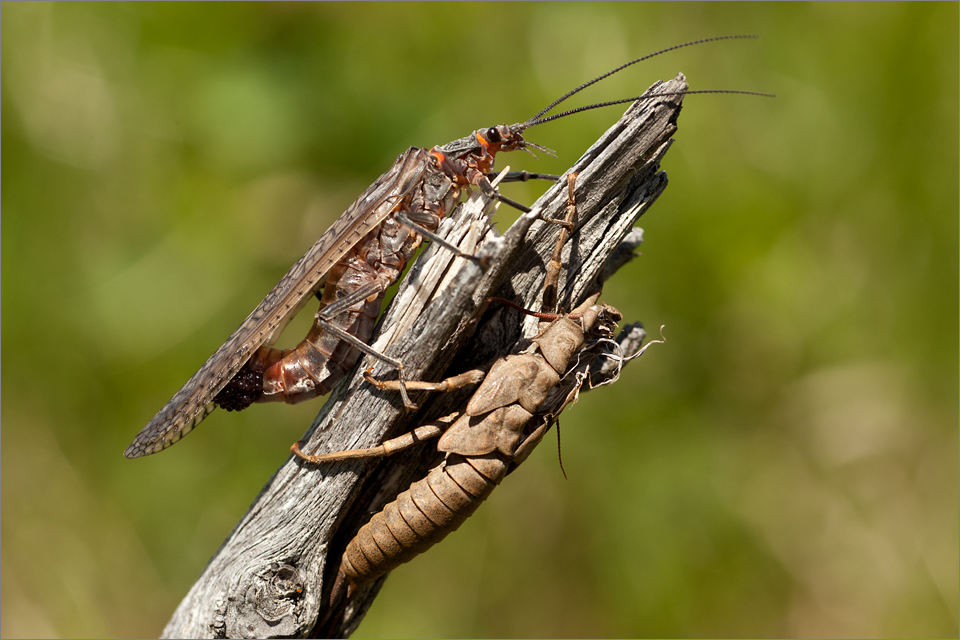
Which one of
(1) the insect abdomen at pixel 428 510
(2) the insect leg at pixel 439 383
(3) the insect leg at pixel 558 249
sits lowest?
(1) the insect abdomen at pixel 428 510

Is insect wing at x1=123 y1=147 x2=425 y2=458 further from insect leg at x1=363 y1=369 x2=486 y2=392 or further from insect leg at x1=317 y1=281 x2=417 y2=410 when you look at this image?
insect leg at x1=363 y1=369 x2=486 y2=392

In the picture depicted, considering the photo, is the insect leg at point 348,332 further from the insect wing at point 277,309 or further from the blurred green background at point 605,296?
the blurred green background at point 605,296

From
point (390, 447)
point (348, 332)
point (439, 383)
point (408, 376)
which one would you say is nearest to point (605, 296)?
point (348, 332)

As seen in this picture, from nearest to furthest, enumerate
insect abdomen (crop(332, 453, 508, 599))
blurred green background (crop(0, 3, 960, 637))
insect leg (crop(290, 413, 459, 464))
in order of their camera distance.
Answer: insect abdomen (crop(332, 453, 508, 599))
insect leg (crop(290, 413, 459, 464))
blurred green background (crop(0, 3, 960, 637))

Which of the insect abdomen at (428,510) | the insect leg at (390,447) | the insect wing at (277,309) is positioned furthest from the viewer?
the insect wing at (277,309)

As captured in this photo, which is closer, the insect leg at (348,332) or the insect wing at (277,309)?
the insect leg at (348,332)

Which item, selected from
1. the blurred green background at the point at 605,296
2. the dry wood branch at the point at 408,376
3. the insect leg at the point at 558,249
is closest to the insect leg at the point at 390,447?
the dry wood branch at the point at 408,376

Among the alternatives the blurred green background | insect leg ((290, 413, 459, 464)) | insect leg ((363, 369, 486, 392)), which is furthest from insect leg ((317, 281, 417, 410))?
the blurred green background

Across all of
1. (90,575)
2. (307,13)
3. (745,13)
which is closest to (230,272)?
(307,13)

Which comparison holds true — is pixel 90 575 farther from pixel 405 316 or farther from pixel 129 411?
pixel 405 316
